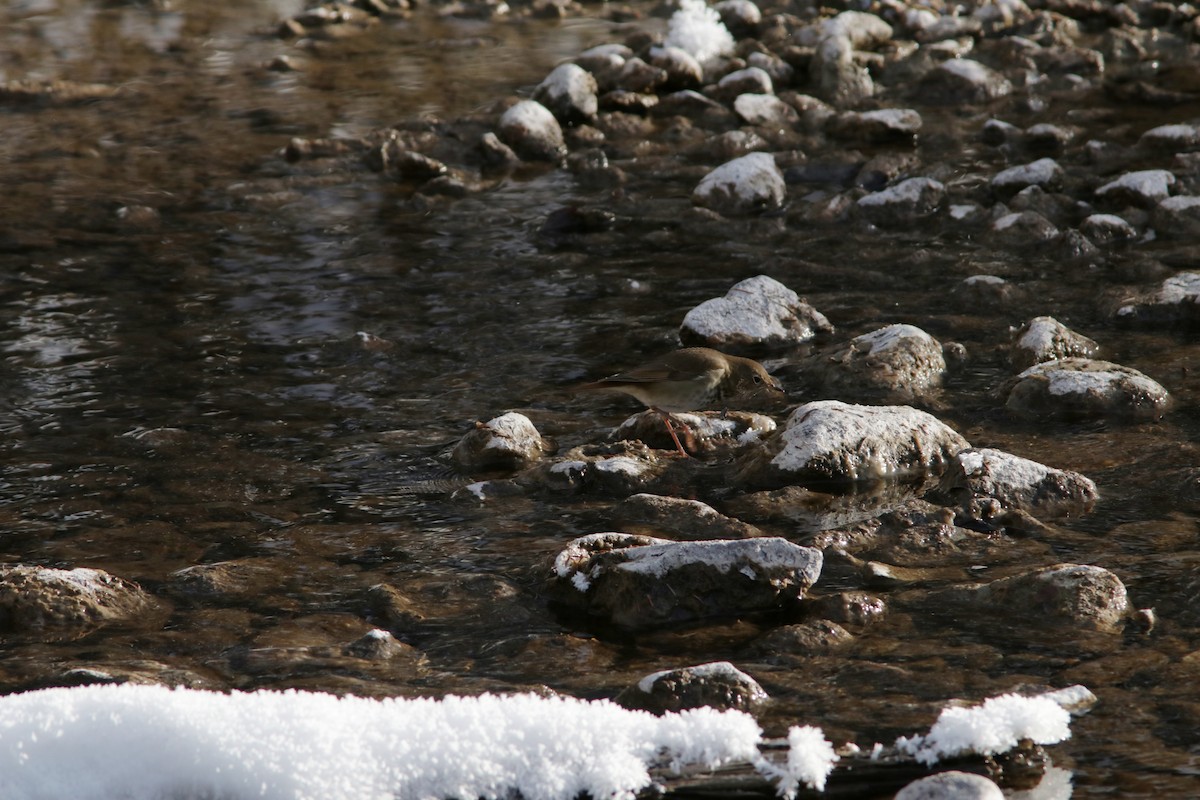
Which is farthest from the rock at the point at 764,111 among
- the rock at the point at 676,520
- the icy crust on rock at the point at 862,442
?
the rock at the point at 676,520

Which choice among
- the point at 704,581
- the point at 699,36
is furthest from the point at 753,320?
the point at 699,36

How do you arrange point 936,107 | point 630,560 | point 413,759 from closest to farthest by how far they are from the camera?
1. point 413,759
2. point 630,560
3. point 936,107

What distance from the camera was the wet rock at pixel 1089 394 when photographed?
4980 mm

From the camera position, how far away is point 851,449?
4.53m

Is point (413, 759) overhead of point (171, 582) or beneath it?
overhead

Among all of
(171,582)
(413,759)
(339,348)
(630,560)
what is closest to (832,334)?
(339,348)

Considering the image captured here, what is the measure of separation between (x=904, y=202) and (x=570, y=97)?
315 centimetres

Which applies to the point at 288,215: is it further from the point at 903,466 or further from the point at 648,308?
the point at 903,466

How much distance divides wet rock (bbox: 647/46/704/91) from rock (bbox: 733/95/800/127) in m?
0.91

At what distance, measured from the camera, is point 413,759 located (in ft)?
8.93

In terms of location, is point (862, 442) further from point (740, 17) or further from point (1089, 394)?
point (740, 17)

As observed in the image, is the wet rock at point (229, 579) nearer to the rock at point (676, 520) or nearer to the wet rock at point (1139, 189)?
the rock at point (676, 520)

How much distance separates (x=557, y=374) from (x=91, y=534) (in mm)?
2090

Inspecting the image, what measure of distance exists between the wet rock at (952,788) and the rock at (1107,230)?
195 inches
